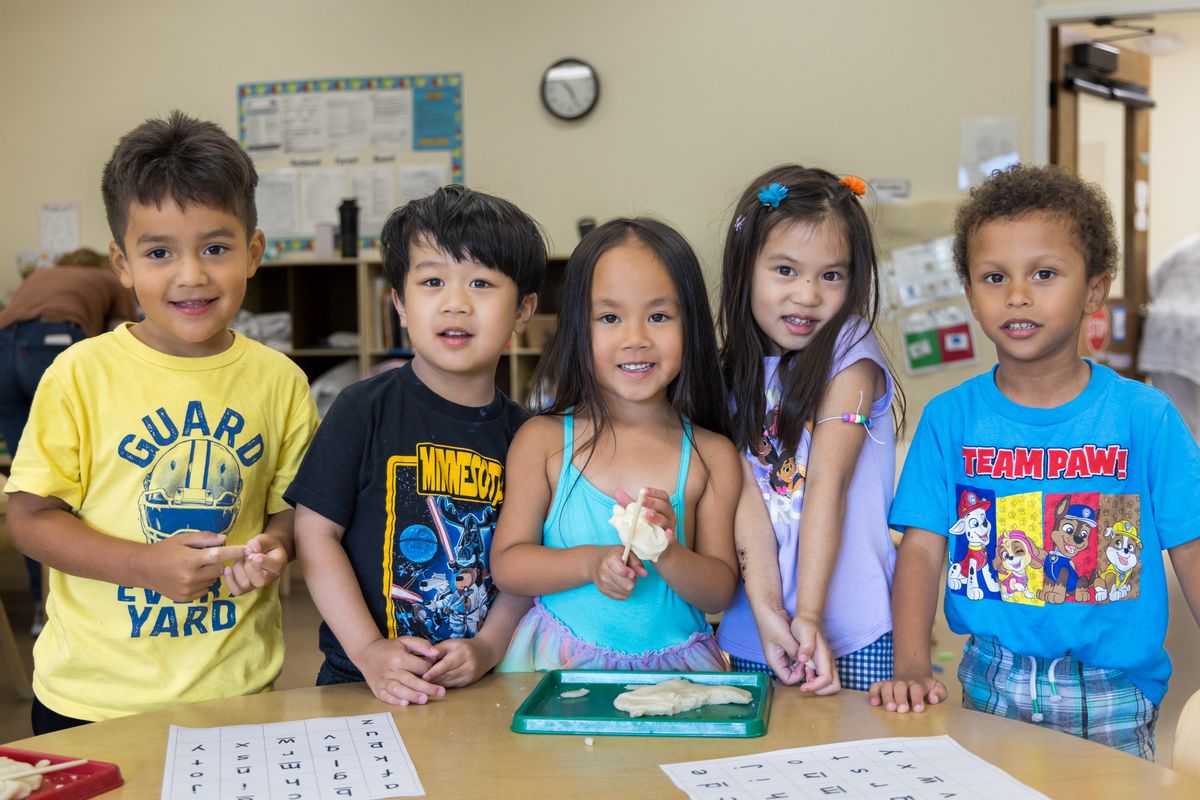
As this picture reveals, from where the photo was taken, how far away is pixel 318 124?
5.73 meters

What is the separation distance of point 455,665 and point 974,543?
0.71 m

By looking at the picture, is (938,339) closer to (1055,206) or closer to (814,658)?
(1055,206)

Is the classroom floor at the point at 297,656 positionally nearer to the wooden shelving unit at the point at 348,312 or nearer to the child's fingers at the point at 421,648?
the wooden shelving unit at the point at 348,312

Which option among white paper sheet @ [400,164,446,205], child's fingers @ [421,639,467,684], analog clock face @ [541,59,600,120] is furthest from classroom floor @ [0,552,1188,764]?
analog clock face @ [541,59,600,120]

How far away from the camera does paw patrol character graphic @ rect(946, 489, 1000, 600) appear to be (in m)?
1.46

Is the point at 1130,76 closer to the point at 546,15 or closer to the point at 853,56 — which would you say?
the point at 853,56

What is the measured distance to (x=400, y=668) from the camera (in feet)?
4.08

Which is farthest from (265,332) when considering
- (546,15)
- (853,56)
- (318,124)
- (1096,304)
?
(1096,304)

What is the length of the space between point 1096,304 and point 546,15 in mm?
4422

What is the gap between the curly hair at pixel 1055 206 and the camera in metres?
1.45

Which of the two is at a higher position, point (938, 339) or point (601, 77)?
point (601, 77)

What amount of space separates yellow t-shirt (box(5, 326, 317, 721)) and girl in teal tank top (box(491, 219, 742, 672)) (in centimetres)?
35

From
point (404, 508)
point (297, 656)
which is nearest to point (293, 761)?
point (404, 508)

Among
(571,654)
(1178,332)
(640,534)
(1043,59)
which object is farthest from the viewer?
(1178,332)
